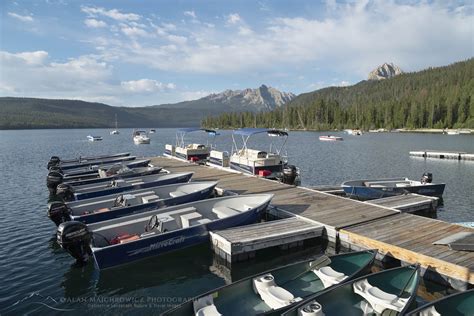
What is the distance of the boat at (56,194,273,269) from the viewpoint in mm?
9898

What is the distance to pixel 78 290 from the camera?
969 cm

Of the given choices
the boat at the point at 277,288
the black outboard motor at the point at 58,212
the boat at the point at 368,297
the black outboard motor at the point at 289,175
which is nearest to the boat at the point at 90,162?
the black outboard motor at the point at 58,212

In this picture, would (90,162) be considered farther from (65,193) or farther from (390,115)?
(390,115)

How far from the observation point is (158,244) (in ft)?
35.1

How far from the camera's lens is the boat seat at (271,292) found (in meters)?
6.98

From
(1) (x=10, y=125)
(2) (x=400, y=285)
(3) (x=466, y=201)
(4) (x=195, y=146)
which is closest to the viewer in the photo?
(2) (x=400, y=285)

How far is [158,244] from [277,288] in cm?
477

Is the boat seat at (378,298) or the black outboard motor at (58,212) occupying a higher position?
the black outboard motor at (58,212)

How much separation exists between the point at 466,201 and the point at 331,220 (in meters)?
13.1

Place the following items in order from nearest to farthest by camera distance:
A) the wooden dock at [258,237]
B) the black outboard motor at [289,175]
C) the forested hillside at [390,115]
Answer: the wooden dock at [258,237], the black outboard motor at [289,175], the forested hillside at [390,115]

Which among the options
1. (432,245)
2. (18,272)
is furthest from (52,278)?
(432,245)

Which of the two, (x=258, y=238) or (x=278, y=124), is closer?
(x=258, y=238)

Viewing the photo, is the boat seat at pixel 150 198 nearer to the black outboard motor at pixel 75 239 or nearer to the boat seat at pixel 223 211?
the boat seat at pixel 223 211

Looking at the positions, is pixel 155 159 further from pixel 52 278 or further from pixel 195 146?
pixel 52 278
